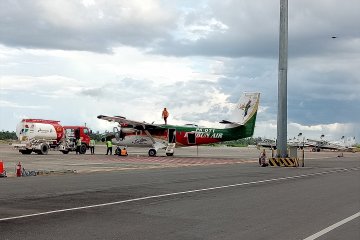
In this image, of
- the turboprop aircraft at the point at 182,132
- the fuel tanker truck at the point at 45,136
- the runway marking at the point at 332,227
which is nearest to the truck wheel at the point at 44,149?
the fuel tanker truck at the point at 45,136

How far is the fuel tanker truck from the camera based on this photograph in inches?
1790

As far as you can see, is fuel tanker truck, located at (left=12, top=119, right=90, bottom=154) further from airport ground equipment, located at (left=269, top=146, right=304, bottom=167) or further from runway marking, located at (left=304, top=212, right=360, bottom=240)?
runway marking, located at (left=304, top=212, right=360, bottom=240)

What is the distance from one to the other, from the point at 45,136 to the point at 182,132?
12.9 m

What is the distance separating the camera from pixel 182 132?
4719 cm

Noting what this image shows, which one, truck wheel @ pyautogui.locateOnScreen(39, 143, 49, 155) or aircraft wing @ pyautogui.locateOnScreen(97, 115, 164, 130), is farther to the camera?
aircraft wing @ pyautogui.locateOnScreen(97, 115, 164, 130)

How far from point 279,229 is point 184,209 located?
9.84 ft

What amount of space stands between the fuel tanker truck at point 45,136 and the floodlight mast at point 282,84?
71.5ft

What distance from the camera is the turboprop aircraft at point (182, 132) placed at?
1816 inches

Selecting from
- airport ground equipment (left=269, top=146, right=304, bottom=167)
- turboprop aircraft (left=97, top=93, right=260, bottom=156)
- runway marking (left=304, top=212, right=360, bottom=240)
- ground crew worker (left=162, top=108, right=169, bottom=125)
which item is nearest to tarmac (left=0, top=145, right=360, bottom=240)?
runway marking (left=304, top=212, right=360, bottom=240)

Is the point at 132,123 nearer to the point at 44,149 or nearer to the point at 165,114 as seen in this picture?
the point at 165,114

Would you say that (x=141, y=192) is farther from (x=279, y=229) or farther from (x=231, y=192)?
(x=279, y=229)

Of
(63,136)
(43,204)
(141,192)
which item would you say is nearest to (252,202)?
(141,192)

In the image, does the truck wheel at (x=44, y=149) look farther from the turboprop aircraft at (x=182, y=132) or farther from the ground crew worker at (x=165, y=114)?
the ground crew worker at (x=165, y=114)

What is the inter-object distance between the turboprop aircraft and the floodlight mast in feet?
31.1
